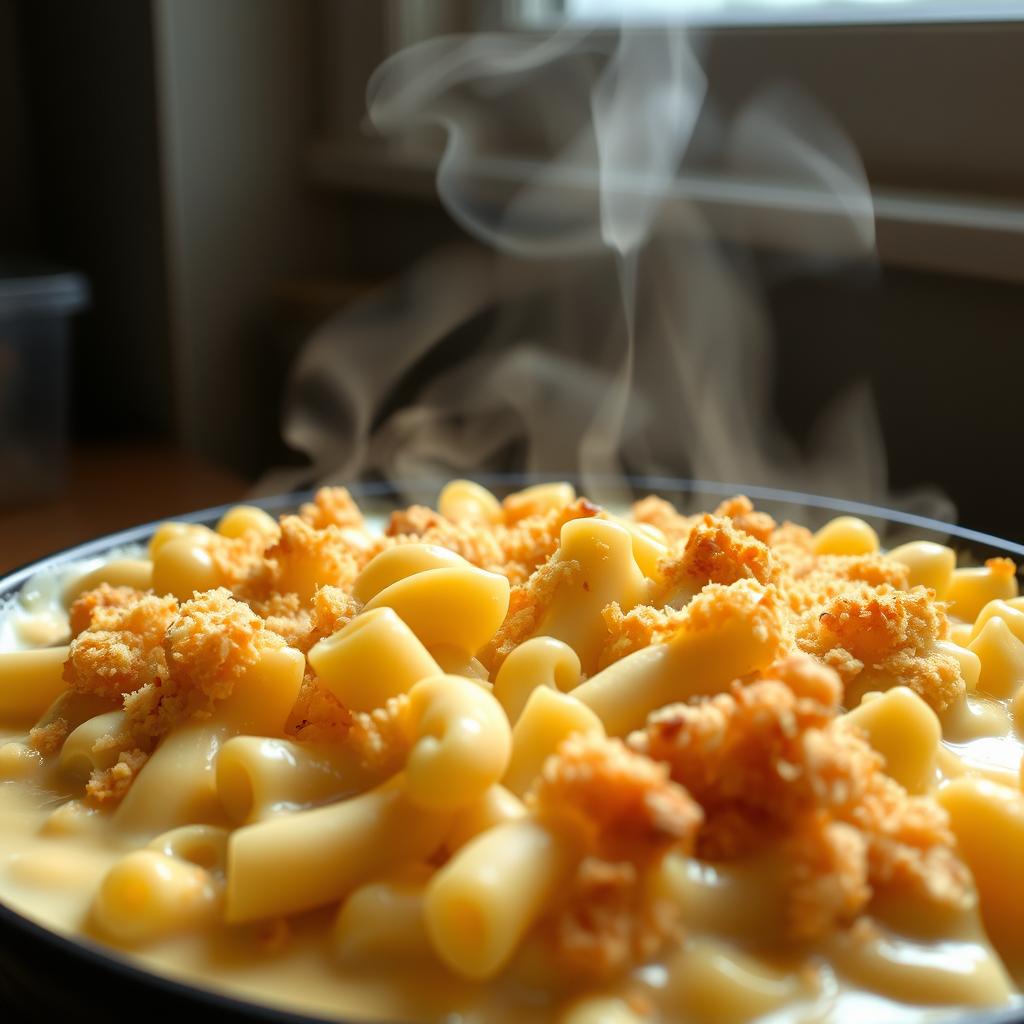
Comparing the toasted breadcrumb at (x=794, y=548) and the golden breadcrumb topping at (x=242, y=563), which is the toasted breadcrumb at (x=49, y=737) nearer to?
the golden breadcrumb topping at (x=242, y=563)

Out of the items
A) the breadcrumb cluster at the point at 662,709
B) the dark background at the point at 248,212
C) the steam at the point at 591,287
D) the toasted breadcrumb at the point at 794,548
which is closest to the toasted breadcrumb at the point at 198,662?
the breadcrumb cluster at the point at 662,709

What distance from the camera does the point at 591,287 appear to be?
1.63m

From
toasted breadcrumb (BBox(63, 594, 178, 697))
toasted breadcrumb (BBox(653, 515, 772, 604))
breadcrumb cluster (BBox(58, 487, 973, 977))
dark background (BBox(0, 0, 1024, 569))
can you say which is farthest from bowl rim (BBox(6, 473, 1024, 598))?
dark background (BBox(0, 0, 1024, 569))

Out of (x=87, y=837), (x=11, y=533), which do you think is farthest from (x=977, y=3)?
(x=11, y=533)

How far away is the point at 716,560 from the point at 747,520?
12cm

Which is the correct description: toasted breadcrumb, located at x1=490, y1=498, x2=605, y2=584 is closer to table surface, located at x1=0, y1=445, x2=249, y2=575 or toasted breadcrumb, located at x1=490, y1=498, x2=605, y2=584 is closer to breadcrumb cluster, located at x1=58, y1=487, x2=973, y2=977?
breadcrumb cluster, located at x1=58, y1=487, x2=973, y2=977

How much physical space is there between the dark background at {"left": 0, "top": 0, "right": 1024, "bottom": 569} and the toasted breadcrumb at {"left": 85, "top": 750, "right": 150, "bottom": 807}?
88 centimetres

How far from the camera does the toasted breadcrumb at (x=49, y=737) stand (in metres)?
0.68

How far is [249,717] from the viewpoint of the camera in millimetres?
641

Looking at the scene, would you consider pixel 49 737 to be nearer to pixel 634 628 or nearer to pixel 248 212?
pixel 634 628

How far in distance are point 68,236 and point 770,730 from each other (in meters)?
2.17

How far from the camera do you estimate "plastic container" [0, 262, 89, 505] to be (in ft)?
6.02

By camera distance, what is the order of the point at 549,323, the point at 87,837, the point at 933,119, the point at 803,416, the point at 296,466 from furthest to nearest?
the point at 296,466, the point at 549,323, the point at 803,416, the point at 933,119, the point at 87,837

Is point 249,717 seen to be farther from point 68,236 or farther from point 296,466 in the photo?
point 68,236
